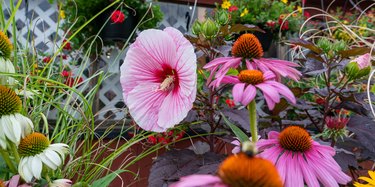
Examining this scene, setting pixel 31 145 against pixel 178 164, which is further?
pixel 178 164

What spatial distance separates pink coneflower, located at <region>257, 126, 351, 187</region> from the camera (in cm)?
46

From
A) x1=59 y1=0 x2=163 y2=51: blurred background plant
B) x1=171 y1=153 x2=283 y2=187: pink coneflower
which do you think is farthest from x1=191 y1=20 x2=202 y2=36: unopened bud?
x1=59 y1=0 x2=163 y2=51: blurred background plant

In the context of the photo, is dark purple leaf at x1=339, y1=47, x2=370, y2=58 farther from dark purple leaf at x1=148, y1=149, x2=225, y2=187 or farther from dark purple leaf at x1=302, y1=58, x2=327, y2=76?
dark purple leaf at x1=148, y1=149, x2=225, y2=187

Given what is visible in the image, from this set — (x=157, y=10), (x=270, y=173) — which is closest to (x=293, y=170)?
(x=270, y=173)

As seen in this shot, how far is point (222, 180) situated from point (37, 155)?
43cm

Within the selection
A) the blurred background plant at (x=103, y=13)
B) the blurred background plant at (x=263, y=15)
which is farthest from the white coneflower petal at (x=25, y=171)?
the blurred background plant at (x=263, y=15)

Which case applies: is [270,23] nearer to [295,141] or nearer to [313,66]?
[313,66]

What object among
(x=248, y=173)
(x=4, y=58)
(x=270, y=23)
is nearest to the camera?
(x=248, y=173)

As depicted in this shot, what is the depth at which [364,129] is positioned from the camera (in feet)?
2.86

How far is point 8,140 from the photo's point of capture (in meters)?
0.59

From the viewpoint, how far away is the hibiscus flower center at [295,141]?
1.57ft

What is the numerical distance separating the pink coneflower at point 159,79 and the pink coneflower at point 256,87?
0.35ft

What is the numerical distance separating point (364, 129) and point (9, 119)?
65 centimetres

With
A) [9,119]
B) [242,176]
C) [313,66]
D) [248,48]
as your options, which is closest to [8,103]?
[9,119]
